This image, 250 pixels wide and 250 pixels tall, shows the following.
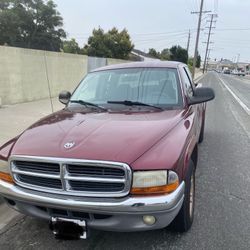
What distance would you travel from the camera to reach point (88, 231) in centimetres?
288

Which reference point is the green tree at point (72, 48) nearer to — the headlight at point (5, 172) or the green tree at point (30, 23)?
the green tree at point (30, 23)

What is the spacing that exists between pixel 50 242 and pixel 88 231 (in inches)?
27.9

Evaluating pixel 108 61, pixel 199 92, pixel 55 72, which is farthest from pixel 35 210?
pixel 108 61

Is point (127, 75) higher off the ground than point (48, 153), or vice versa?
point (127, 75)

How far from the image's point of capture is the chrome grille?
2729mm

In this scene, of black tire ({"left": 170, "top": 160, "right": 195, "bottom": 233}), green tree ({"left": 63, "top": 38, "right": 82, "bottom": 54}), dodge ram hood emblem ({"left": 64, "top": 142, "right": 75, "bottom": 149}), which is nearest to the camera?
dodge ram hood emblem ({"left": 64, "top": 142, "right": 75, "bottom": 149})

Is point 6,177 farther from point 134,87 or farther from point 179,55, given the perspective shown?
point 179,55

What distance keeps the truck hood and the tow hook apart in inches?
21.7

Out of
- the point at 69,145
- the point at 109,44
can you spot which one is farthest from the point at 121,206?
the point at 109,44

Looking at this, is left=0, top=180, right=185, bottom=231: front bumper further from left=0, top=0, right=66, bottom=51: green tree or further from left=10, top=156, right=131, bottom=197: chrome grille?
left=0, top=0, right=66, bottom=51: green tree

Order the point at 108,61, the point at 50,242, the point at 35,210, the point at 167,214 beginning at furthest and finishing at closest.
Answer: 1. the point at 108,61
2. the point at 50,242
3. the point at 35,210
4. the point at 167,214

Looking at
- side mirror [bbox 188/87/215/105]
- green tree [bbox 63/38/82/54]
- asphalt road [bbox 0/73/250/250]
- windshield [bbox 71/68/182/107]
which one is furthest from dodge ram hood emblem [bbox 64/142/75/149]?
green tree [bbox 63/38/82/54]

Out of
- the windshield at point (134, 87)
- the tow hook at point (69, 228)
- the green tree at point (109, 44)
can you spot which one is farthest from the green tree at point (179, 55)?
the tow hook at point (69, 228)

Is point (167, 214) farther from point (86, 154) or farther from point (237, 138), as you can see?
point (237, 138)
